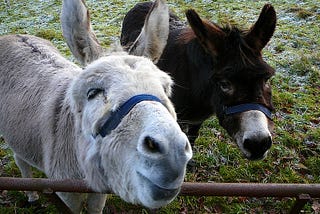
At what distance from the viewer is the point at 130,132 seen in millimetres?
1511

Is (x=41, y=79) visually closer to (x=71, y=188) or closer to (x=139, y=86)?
(x=71, y=188)

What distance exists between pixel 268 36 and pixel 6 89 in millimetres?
2688

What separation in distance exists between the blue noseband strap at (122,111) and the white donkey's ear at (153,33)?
2.62 ft

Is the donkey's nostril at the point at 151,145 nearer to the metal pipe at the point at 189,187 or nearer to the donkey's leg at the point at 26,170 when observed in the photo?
the metal pipe at the point at 189,187

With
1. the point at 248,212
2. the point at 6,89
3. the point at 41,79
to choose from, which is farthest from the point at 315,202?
the point at 6,89

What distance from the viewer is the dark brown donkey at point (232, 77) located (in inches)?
106

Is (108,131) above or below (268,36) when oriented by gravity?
above

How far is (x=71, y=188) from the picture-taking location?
2004 millimetres

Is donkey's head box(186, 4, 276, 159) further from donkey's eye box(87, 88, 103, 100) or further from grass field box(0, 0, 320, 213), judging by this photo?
donkey's eye box(87, 88, 103, 100)

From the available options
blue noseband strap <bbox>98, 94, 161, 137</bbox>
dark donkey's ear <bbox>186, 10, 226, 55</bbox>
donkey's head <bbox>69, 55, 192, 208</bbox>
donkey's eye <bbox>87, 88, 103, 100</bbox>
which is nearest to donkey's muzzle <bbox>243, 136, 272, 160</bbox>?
dark donkey's ear <bbox>186, 10, 226, 55</bbox>

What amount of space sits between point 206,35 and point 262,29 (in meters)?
0.55

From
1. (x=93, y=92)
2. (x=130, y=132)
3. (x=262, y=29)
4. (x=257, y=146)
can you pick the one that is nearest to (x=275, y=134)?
(x=262, y=29)

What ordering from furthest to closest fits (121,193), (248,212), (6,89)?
(248,212) < (6,89) < (121,193)

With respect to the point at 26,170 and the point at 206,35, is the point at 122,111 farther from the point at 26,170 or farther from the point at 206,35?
the point at 26,170
